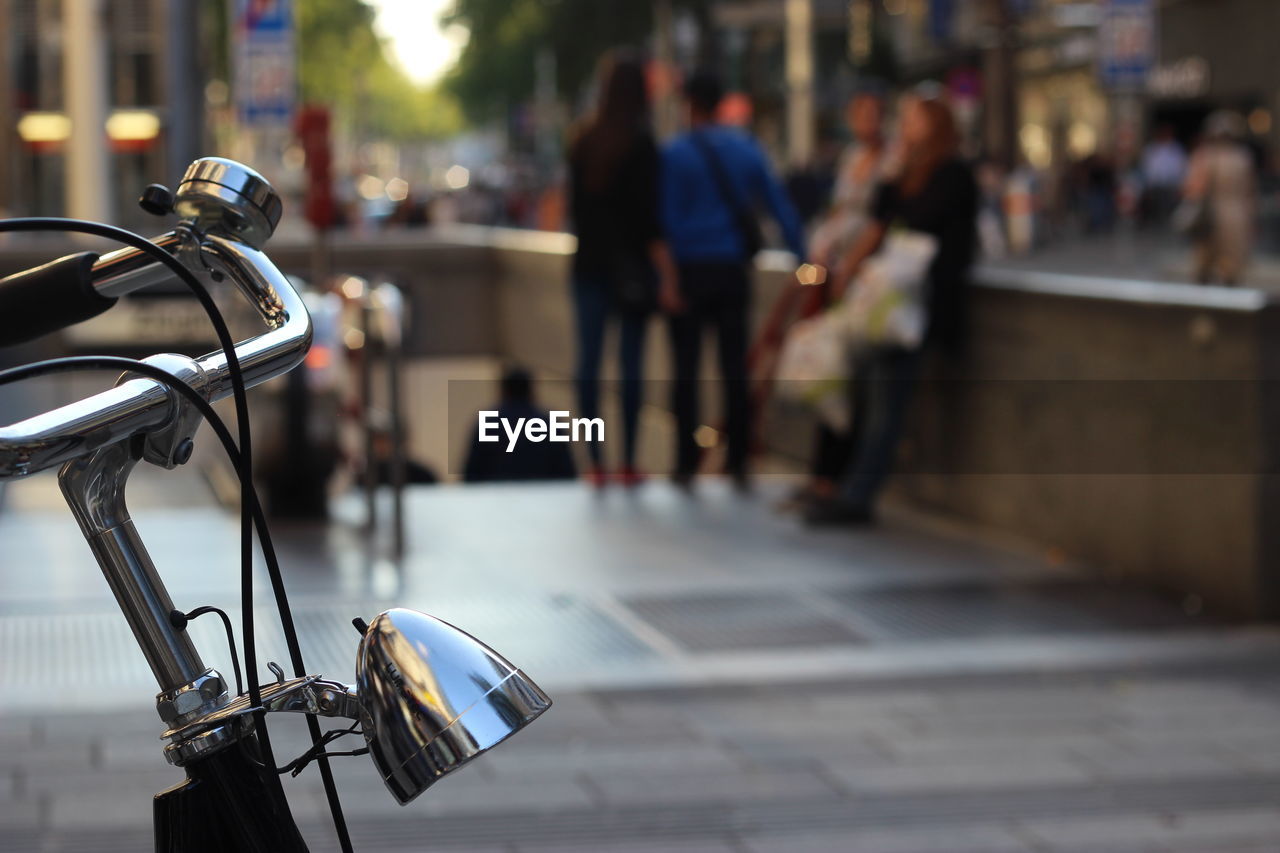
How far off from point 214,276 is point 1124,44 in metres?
17.7

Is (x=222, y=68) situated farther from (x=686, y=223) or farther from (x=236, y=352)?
(x=236, y=352)

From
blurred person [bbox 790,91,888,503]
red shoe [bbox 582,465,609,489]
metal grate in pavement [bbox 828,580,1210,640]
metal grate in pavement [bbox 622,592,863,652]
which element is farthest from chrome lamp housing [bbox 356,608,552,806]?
blurred person [bbox 790,91,888,503]

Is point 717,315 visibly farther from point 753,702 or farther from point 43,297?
point 43,297

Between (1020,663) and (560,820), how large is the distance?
1972mm

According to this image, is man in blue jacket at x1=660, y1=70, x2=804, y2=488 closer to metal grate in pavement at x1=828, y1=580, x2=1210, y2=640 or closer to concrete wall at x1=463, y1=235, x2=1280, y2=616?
concrete wall at x1=463, y1=235, x2=1280, y2=616

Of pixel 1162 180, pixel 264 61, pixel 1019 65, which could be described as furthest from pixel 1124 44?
pixel 1019 65

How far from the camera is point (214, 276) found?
1840 mm

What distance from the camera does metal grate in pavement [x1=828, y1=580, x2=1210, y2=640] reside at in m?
6.33

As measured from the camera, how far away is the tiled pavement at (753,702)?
4.38m

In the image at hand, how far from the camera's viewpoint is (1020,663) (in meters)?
5.87

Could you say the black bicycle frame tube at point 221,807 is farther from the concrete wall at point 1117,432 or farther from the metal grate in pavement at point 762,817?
the concrete wall at point 1117,432

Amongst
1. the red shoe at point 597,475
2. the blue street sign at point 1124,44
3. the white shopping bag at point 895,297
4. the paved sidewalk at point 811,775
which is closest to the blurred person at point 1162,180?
the blue street sign at point 1124,44

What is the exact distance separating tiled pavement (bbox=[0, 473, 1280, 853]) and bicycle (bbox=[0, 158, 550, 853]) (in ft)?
8.60

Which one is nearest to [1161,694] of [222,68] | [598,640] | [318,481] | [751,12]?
[598,640]
